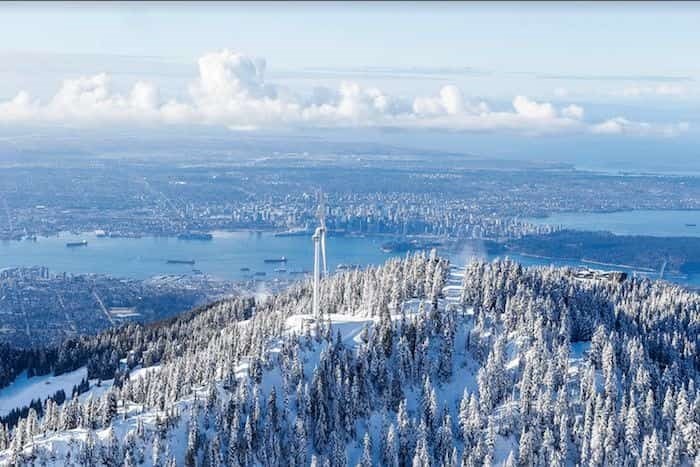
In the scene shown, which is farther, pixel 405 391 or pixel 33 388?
pixel 33 388

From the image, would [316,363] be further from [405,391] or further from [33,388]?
[33,388]

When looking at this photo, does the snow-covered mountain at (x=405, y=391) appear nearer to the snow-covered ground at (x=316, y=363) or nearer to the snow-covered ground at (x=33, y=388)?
the snow-covered ground at (x=316, y=363)

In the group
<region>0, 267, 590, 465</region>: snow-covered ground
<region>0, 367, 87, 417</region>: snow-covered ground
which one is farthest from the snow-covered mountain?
<region>0, 367, 87, 417</region>: snow-covered ground

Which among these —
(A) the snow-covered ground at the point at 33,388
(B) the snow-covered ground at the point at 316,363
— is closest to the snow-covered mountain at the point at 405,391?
(B) the snow-covered ground at the point at 316,363

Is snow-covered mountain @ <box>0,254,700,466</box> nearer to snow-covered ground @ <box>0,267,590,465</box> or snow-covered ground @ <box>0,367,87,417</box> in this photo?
snow-covered ground @ <box>0,267,590,465</box>

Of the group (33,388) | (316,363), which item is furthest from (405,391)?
(33,388)

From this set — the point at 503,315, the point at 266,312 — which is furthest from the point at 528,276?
the point at 266,312
